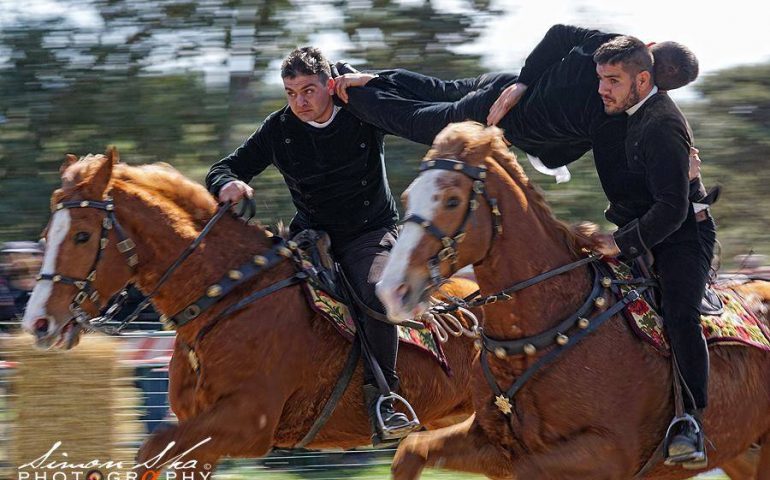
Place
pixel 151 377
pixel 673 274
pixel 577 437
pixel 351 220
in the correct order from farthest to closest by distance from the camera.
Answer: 1. pixel 151 377
2. pixel 351 220
3. pixel 673 274
4. pixel 577 437

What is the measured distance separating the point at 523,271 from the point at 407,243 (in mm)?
600

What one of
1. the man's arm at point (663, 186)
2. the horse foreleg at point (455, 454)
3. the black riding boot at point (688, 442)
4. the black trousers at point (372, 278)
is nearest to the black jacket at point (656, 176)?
the man's arm at point (663, 186)

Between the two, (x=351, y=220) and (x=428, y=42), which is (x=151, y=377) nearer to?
(x=351, y=220)

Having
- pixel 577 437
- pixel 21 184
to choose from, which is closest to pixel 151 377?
pixel 21 184

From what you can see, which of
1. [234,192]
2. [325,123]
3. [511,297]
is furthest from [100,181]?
[511,297]

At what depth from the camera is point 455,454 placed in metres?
4.71

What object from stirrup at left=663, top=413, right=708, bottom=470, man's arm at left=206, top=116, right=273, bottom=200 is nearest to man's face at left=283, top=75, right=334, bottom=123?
man's arm at left=206, top=116, right=273, bottom=200

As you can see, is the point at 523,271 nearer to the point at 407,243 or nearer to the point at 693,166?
the point at 407,243

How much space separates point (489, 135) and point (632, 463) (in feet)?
5.09

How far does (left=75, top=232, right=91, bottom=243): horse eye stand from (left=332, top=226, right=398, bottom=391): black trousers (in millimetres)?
1386

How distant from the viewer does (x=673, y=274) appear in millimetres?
4828

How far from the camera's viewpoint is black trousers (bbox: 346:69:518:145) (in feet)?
17.2

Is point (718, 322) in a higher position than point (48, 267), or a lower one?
lower

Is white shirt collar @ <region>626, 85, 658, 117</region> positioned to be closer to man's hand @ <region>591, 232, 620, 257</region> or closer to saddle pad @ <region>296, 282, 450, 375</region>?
man's hand @ <region>591, 232, 620, 257</region>
